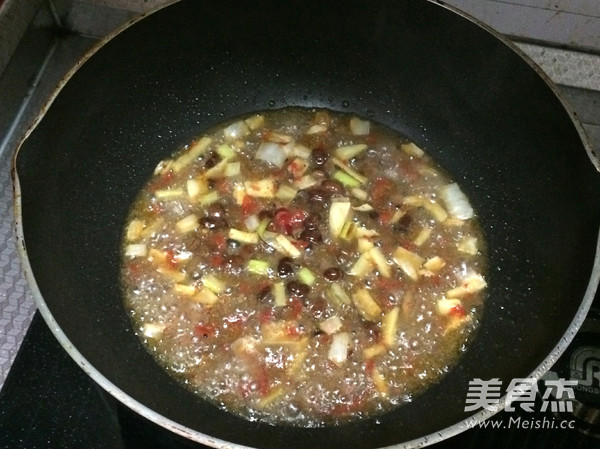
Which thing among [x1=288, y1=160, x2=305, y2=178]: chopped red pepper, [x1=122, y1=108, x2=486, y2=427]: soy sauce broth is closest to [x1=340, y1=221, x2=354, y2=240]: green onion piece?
[x1=122, y1=108, x2=486, y2=427]: soy sauce broth

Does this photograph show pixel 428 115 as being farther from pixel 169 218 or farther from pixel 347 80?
pixel 169 218

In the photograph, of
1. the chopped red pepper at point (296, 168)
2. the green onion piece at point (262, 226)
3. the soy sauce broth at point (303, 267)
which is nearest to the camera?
the soy sauce broth at point (303, 267)

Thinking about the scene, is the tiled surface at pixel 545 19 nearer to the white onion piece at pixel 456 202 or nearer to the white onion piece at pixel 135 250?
the white onion piece at pixel 456 202

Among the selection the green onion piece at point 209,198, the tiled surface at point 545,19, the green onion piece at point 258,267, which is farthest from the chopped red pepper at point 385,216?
the tiled surface at point 545,19

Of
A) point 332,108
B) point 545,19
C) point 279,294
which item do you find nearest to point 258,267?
point 279,294

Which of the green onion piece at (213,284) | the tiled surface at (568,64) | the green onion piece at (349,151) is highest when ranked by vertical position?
the tiled surface at (568,64)

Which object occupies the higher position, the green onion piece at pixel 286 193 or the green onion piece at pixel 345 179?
the green onion piece at pixel 345 179

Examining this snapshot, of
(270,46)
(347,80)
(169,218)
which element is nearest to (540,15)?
(347,80)
